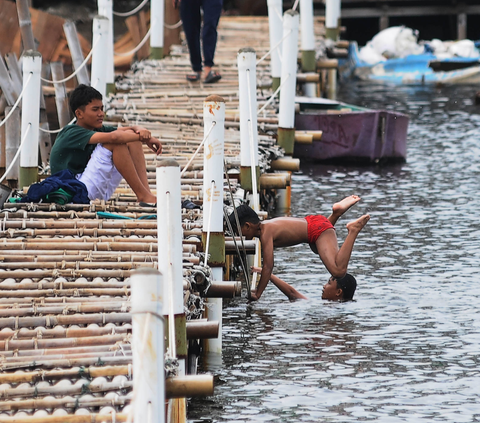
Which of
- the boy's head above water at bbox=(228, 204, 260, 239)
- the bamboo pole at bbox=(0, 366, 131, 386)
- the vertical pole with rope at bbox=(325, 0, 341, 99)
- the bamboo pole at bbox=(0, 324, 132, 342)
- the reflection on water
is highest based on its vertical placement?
the vertical pole with rope at bbox=(325, 0, 341, 99)

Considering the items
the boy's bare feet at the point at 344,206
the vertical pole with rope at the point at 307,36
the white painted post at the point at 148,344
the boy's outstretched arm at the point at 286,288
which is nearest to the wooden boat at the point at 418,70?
the vertical pole with rope at the point at 307,36

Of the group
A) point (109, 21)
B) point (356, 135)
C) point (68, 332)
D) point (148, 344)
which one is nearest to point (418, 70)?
point (356, 135)

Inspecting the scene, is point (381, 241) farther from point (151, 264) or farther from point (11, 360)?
point (11, 360)

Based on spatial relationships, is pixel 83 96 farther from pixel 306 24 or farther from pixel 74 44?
pixel 306 24

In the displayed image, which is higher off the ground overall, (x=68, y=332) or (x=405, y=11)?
(x=405, y=11)

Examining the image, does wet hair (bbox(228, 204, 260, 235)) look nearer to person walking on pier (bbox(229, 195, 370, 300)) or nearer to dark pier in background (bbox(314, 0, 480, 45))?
person walking on pier (bbox(229, 195, 370, 300))

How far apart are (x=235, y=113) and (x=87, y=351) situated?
272 inches

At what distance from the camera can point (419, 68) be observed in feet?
76.6

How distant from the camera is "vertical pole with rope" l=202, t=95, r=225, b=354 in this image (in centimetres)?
687

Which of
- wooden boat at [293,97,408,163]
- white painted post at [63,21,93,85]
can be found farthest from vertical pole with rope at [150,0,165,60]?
white painted post at [63,21,93,85]

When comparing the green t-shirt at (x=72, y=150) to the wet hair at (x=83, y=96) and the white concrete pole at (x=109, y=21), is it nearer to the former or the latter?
the wet hair at (x=83, y=96)

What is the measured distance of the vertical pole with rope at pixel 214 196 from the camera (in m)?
6.87

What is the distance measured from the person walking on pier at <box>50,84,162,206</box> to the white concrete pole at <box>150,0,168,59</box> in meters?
6.93

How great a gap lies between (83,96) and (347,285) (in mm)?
2507
